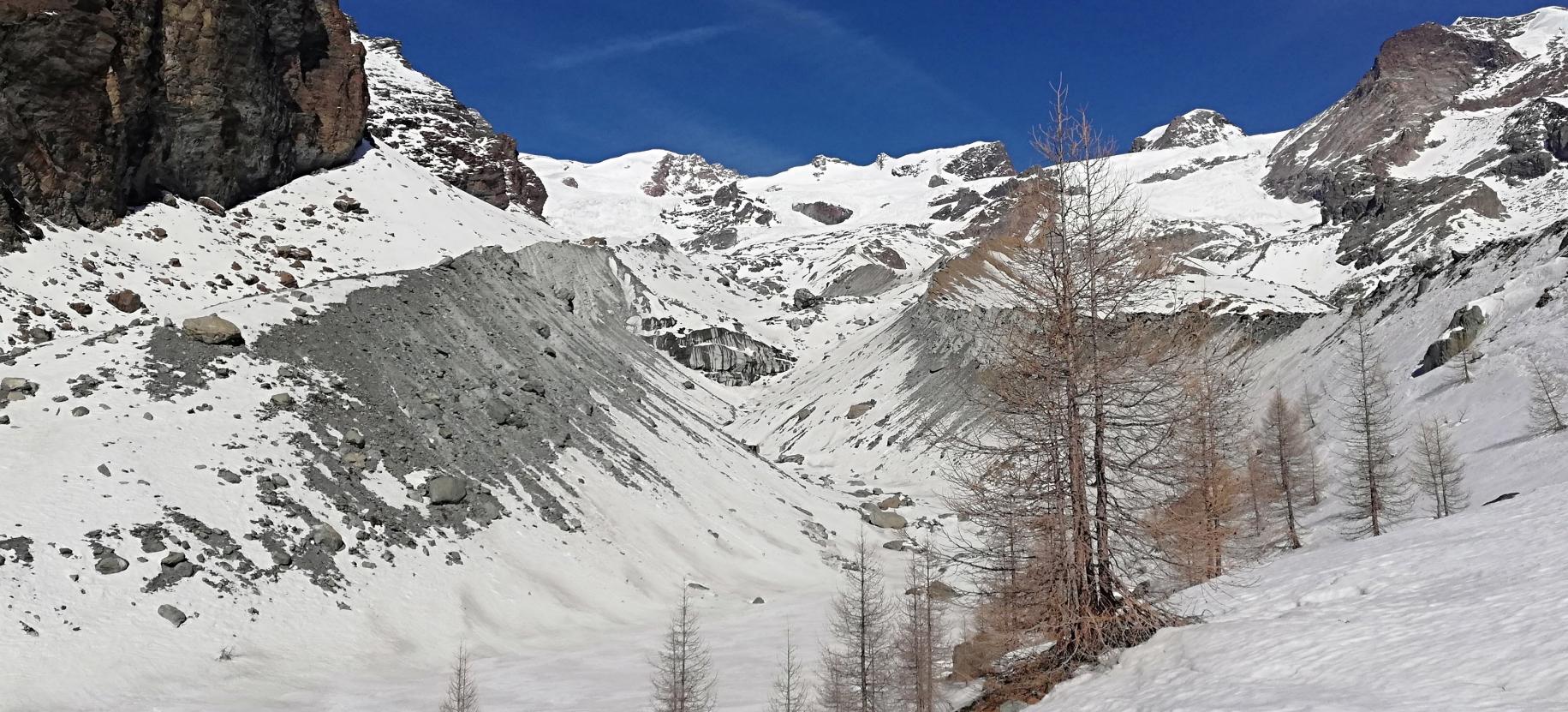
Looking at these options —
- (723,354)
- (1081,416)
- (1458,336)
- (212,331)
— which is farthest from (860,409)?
(1081,416)

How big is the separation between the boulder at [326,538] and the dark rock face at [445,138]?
75.5 metres

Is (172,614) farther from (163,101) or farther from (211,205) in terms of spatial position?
(163,101)

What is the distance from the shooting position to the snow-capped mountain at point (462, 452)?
47.0 ft

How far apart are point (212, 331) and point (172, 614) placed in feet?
51.2

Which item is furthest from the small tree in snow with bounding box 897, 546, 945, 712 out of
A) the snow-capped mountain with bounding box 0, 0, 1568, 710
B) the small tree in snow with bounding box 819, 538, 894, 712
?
the snow-capped mountain with bounding box 0, 0, 1568, 710

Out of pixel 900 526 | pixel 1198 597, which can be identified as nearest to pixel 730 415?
pixel 900 526

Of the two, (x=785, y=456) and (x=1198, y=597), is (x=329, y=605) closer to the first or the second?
(x=1198, y=597)

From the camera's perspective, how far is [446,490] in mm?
35156

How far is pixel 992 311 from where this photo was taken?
75312mm

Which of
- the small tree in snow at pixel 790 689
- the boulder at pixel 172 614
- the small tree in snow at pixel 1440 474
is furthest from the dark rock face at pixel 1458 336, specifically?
the boulder at pixel 172 614

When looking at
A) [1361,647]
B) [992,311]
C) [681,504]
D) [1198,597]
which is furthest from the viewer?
[992,311]

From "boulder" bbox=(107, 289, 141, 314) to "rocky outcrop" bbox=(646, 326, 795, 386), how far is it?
4532 centimetres

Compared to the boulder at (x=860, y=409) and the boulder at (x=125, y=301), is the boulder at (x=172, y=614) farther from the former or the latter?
the boulder at (x=860, y=409)

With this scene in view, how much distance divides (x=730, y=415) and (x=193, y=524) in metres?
56.4
